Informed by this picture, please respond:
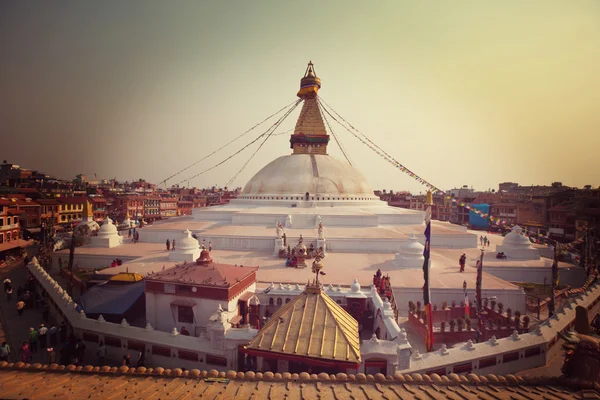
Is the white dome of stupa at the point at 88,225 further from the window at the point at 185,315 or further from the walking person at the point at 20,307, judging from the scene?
the window at the point at 185,315

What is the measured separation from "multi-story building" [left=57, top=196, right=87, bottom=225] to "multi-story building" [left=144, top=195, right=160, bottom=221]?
7560 millimetres

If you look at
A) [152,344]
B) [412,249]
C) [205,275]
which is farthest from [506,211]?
[152,344]

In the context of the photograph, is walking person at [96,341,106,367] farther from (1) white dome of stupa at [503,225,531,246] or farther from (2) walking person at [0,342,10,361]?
(1) white dome of stupa at [503,225,531,246]

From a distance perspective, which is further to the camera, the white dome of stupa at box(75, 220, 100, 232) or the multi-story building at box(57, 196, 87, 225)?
the multi-story building at box(57, 196, 87, 225)

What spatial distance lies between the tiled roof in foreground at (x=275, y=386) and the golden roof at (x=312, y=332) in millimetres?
277

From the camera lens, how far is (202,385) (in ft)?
11.3

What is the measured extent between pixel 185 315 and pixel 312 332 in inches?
181

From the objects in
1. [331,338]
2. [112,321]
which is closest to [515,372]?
[331,338]

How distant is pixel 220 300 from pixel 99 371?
3.33m

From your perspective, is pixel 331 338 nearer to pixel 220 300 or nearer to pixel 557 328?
pixel 220 300

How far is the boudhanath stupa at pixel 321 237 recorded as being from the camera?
10.4m

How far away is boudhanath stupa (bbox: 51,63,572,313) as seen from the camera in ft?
34.0

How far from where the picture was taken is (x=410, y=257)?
39.0 ft

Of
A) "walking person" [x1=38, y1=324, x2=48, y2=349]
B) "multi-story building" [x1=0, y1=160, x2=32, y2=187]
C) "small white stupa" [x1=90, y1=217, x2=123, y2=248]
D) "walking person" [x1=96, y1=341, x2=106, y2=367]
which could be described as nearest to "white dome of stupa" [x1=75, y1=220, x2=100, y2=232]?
"small white stupa" [x1=90, y1=217, x2=123, y2=248]
